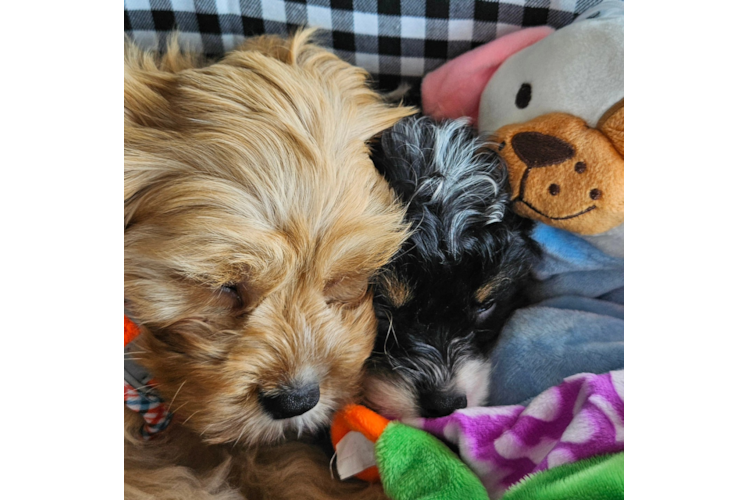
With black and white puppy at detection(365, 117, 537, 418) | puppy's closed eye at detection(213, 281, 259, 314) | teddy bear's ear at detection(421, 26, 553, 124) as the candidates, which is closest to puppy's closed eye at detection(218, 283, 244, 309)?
puppy's closed eye at detection(213, 281, 259, 314)

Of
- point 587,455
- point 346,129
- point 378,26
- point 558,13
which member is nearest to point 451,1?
point 378,26

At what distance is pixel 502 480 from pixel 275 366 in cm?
58

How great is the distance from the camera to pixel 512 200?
155cm

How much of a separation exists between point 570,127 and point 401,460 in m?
0.92

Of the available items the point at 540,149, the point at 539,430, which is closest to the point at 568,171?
the point at 540,149

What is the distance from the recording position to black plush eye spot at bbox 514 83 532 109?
156cm

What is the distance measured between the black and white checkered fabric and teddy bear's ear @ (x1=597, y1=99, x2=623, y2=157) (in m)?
0.58

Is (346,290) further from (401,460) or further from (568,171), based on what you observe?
(568,171)

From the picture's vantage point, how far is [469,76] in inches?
69.7

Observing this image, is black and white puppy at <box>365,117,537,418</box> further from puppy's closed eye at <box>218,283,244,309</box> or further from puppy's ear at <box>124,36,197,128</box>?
puppy's ear at <box>124,36,197,128</box>

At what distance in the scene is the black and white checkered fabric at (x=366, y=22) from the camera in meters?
1.68
